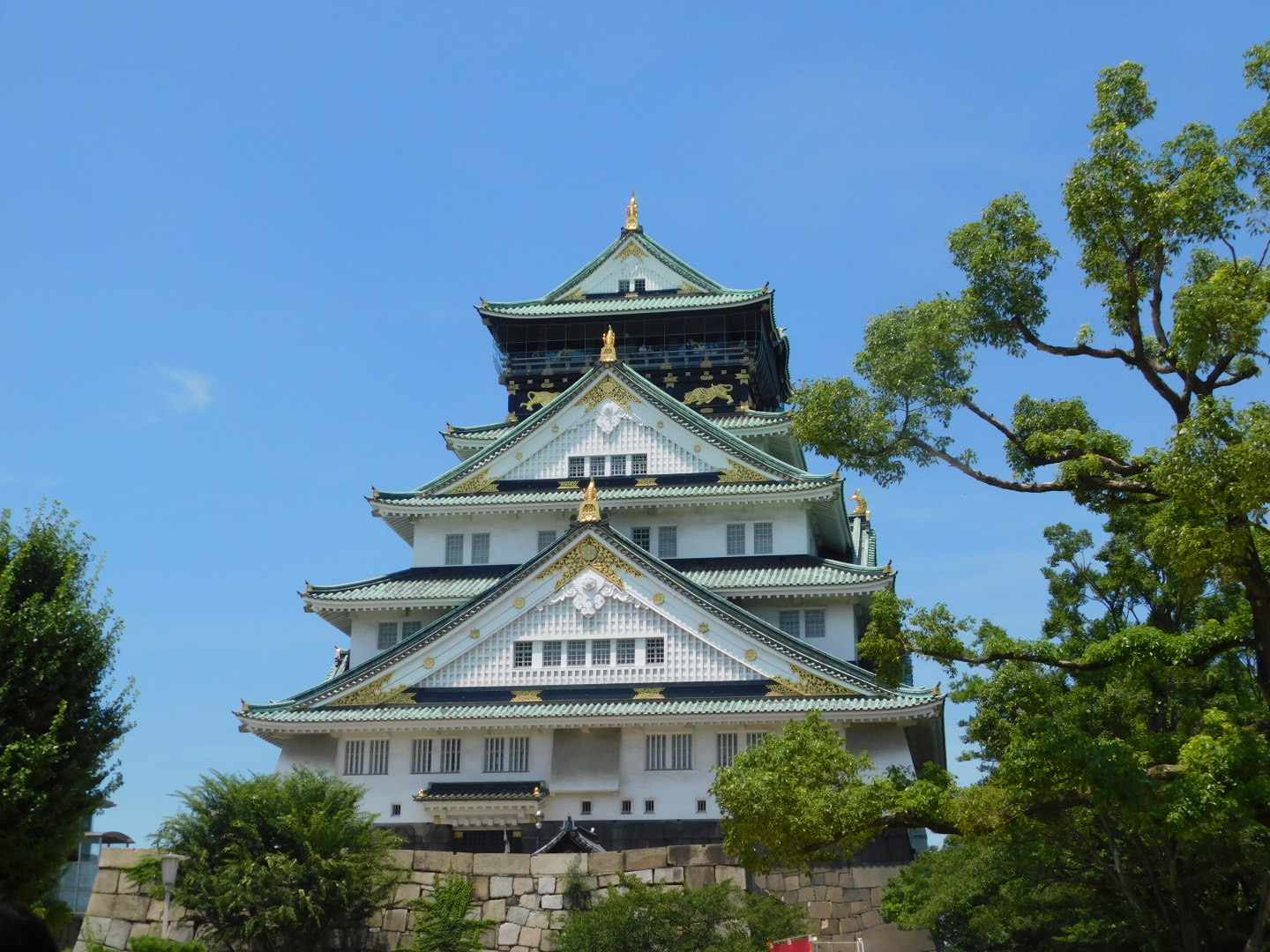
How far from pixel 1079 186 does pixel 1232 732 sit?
735 cm

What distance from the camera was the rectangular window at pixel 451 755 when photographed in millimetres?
36656

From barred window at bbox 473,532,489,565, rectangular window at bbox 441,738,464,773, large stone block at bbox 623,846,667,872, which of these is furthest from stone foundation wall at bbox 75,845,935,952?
barred window at bbox 473,532,489,565

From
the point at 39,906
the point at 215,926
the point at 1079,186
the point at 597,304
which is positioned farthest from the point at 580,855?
the point at 597,304

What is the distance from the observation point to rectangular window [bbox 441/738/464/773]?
120 feet

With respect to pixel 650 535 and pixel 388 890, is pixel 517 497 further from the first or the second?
pixel 388 890

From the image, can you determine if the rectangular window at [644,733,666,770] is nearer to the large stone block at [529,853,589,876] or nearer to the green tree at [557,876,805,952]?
the large stone block at [529,853,589,876]

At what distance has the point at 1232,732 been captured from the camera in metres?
16.2

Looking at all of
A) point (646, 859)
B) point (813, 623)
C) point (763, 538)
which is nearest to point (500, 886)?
point (646, 859)

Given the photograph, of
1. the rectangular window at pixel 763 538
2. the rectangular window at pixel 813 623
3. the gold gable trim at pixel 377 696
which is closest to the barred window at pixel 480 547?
the gold gable trim at pixel 377 696

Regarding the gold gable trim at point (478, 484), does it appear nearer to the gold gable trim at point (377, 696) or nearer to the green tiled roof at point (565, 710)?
the gold gable trim at point (377, 696)

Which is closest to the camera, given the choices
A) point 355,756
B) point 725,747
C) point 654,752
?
point 725,747

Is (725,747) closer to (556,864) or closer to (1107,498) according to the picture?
(556,864)

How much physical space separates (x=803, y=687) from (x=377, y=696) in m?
11.3

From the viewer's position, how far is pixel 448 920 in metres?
25.4
